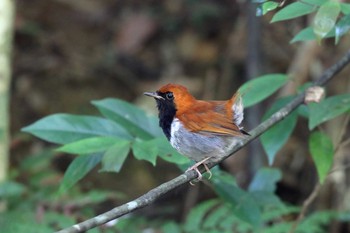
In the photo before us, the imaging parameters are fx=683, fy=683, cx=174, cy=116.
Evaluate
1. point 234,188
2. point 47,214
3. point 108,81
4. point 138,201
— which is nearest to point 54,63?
point 108,81

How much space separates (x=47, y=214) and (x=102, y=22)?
189 inches

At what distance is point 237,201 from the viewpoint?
3.36 metres

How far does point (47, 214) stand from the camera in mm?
4297

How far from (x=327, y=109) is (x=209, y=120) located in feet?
2.16

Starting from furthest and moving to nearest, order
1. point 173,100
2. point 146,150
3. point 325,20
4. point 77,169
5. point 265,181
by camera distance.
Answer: point 265,181 → point 173,100 → point 77,169 → point 146,150 → point 325,20

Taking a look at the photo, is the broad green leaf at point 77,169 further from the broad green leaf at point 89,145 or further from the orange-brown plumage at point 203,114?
the orange-brown plumage at point 203,114

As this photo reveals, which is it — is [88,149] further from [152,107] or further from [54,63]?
[54,63]

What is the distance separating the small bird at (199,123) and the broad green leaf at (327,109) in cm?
37

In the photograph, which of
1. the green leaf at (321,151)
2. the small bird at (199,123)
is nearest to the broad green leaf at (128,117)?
the small bird at (199,123)

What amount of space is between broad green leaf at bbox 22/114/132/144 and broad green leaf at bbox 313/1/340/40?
1.13 metres

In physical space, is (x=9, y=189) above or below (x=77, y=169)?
above

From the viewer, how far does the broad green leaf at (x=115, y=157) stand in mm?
2860

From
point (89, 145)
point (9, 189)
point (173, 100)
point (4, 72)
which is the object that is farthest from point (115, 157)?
point (4, 72)

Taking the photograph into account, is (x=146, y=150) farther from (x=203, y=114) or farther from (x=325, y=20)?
(x=325, y=20)
